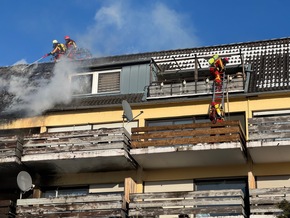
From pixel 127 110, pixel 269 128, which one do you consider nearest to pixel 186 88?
pixel 127 110

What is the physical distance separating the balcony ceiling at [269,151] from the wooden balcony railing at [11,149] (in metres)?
8.25

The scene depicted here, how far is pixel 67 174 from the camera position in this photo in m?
25.4

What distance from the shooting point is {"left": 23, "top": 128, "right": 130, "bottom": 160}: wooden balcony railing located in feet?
78.1

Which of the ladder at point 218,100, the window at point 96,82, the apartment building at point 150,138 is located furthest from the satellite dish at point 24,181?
the ladder at point 218,100

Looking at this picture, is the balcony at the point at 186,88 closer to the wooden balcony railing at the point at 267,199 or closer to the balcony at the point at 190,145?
the balcony at the point at 190,145

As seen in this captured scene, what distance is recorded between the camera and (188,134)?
23.4 m

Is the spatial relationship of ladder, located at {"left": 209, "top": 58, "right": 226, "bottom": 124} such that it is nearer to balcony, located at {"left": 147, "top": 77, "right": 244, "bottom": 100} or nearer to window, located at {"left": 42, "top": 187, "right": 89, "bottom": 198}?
balcony, located at {"left": 147, "top": 77, "right": 244, "bottom": 100}

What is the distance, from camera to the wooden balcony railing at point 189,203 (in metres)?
21.7

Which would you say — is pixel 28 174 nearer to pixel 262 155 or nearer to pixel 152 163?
pixel 152 163

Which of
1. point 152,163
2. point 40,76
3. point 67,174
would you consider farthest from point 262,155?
point 40,76

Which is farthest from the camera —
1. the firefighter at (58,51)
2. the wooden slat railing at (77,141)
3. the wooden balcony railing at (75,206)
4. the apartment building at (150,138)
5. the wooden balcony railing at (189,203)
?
the firefighter at (58,51)

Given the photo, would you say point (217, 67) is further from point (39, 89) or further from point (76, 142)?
point (39, 89)

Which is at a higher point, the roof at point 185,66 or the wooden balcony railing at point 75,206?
the roof at point 185,66

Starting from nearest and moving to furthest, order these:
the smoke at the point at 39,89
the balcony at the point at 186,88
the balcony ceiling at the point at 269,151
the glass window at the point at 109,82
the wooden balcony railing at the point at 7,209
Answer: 1. the balcony ceiling at the point at 269,151
2. the wooden balcony railing at the point at 7,209
3. the balcony at the point at 186,88
4. the smoke at the point at 39,89
5. the glass window at the point at 109,82
